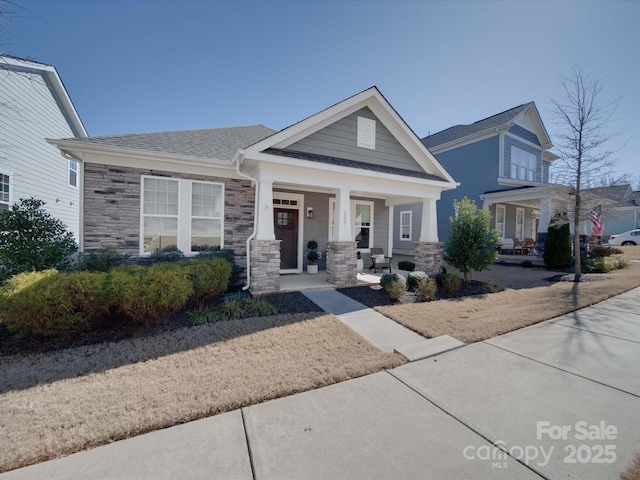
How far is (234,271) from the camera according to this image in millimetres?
7629

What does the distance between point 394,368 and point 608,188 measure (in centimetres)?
1196

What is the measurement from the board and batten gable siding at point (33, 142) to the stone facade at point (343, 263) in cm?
854

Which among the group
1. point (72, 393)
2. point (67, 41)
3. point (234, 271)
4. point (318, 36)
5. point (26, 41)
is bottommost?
point (72, 393)

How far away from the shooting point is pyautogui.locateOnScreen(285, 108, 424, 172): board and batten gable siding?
26.3ft

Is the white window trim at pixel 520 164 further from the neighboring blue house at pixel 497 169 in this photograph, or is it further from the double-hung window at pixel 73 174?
the double-hung window at pixel 73 174

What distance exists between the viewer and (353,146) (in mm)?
8578

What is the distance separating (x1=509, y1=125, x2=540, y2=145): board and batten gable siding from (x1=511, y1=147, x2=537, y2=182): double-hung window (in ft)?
2.83

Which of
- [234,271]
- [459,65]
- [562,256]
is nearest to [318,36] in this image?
[459,65]

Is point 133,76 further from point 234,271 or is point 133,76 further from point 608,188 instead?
point 608,188

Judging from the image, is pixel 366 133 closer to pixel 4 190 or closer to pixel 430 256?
pixel 430 256

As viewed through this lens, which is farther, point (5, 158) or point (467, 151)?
point (467, 151)

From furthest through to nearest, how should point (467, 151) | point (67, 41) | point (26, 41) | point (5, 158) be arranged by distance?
point (467, 151), point (5, 158), point (67, 41), point (26, 41)

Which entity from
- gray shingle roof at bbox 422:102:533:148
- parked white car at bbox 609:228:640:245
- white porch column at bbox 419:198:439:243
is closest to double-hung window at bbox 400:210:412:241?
gray shingle roof at bbox 422:102:533:148

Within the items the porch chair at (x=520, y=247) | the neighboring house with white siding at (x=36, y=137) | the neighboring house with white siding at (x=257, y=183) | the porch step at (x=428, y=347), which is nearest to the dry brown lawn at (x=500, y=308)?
the porch step at (x=428, y=347)
